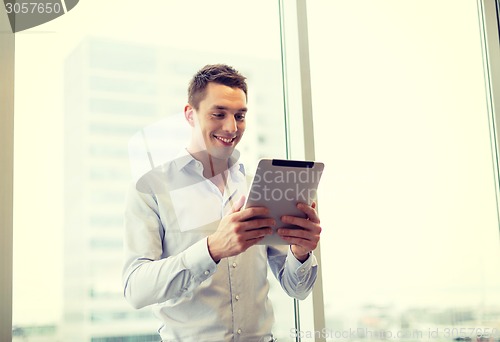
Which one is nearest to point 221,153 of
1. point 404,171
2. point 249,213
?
point 249,213

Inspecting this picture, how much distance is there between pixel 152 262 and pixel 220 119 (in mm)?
498

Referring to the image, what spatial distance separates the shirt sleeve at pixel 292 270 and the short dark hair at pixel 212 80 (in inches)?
20.0

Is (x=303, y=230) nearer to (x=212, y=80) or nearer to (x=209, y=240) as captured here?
(x=209, y=240)

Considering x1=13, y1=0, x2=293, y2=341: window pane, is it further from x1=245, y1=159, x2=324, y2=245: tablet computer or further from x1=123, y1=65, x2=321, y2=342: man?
x1=245, y1=159, x2=324, y2=245: tablet computer

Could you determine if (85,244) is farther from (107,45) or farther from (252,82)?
(252,82)

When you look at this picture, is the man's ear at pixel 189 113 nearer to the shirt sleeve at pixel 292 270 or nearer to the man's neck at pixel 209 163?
the man's neck at pixel 209 163

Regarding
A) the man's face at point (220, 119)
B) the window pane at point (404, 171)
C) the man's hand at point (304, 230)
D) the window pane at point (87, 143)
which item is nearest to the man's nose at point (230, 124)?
the man's face at point (220, 119)

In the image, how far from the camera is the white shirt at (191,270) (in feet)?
5.37

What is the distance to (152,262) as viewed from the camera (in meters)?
1.66

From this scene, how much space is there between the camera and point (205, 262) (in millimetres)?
1612

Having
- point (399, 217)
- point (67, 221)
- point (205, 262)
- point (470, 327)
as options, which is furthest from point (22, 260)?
point (470, 327)

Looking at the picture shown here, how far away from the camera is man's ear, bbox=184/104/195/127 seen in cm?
198

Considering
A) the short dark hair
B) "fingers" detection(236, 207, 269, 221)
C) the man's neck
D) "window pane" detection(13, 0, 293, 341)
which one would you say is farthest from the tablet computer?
"window pane" detection(13, 0, 293, 341)

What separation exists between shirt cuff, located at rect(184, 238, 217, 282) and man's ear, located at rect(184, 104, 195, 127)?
51 cm
